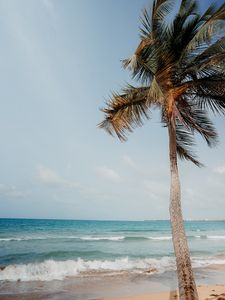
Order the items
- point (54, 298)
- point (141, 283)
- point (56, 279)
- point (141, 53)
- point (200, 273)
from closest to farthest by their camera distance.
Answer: point (141, 53), point (54, 298), point (141, 283), point (56, 279), point (200, 273)

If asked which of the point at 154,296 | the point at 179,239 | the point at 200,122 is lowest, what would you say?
the point at 154,296

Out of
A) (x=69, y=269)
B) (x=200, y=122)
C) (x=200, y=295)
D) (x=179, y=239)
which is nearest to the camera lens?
(x=179, y=239)

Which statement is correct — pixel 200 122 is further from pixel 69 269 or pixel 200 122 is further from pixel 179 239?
pixel 69 269

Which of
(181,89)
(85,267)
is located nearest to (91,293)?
(85,267)

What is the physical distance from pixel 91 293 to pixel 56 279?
3.01m

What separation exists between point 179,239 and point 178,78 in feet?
11.2

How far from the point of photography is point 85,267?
14898mm

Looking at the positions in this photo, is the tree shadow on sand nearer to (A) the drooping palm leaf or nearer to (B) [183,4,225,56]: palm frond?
(A) the drooping palm leaf

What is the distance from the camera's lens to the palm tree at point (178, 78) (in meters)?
5.49

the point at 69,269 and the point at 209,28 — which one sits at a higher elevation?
the point at 209,28

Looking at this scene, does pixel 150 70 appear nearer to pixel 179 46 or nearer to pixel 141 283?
pixel 179 46

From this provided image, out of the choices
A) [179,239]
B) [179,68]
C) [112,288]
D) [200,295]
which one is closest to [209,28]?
[179,68]

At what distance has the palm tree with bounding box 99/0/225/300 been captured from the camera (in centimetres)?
549

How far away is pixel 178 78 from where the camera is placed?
20.3ft
